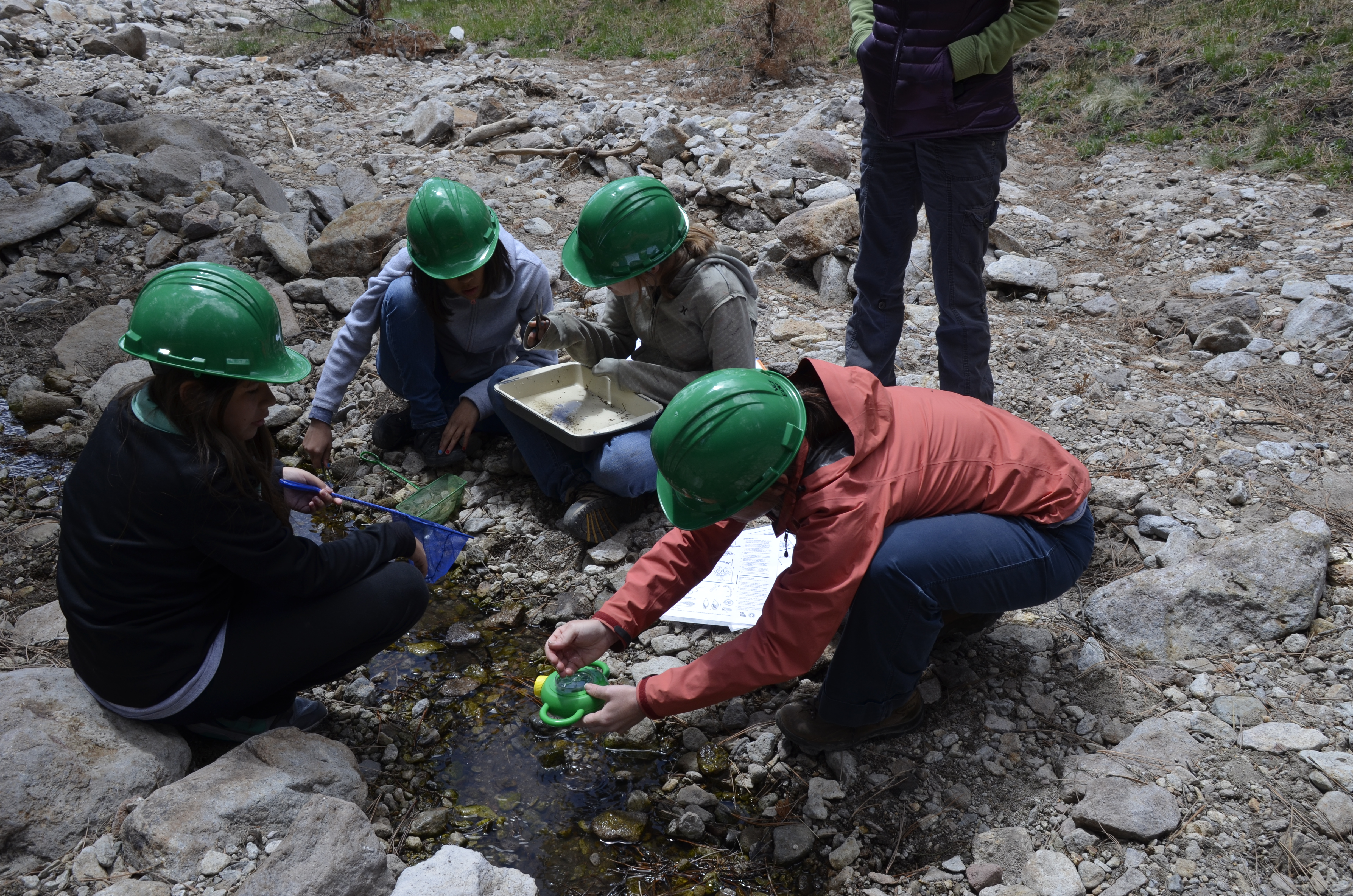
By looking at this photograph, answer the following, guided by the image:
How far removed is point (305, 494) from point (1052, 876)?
210cm

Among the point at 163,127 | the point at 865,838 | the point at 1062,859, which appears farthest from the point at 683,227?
the point at 163,127

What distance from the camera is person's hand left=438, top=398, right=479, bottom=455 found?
3.32m

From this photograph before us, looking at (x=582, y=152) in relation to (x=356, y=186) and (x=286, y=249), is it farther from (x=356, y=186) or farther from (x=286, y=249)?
(x=286, y=249)

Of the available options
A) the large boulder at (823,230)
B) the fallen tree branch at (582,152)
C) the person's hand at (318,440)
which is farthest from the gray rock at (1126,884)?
the fallen tree branch at (582,152)

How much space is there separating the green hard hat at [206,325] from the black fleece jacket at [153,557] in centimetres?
16

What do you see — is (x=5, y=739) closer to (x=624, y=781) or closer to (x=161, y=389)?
(x=161, y=389)

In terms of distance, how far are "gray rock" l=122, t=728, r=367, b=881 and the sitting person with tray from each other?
120 centimetres

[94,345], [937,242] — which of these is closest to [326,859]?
[937,242]

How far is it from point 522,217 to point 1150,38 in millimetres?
5191

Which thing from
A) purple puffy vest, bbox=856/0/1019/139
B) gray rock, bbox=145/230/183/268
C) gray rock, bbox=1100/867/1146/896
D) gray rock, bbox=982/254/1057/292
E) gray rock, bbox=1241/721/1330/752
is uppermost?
purple puffy vest, bbox=856/0/1019/139

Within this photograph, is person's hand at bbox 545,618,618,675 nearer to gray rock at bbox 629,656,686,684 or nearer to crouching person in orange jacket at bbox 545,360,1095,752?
crouching person in orange jacket at bbox 545,360,1095,752

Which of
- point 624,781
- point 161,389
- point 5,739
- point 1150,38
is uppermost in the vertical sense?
point 1150,38

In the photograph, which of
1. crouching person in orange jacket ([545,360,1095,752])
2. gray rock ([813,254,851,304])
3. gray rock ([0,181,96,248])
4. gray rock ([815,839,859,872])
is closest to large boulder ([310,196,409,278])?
gray rock ([0,181,96,248])

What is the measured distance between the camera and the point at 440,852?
6.06 feet
